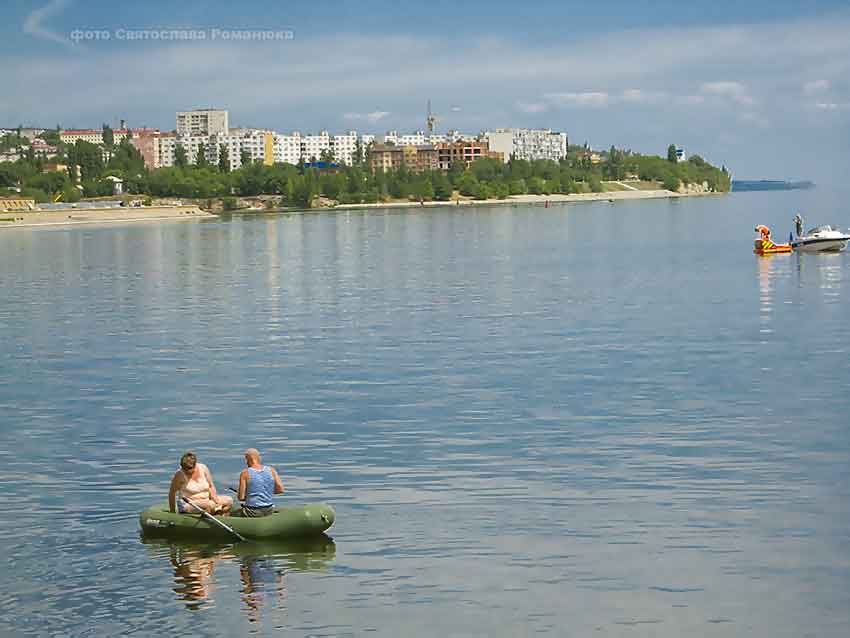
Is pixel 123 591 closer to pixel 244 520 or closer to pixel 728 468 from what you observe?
pixel 244 520

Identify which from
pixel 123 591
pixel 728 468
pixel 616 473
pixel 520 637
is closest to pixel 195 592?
pixel 123 591

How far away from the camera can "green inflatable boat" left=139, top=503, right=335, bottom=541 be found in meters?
21.2

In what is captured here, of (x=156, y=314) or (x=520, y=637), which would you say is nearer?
(x=520, y=637)

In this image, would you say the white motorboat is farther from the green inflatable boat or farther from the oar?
the oar

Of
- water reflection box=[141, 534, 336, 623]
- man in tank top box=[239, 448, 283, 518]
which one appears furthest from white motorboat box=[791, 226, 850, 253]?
man in tank top box=[239, 448, 283, 518]

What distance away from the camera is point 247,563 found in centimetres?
2070

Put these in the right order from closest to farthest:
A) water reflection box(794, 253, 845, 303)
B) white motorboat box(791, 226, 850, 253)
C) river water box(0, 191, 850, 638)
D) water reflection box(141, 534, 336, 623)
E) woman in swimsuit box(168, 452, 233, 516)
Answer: river water box(0, 191, 850, 638) → water reflection box(141, 534, 336, 623) → woman in swimsuit box(168, 452, 233, 516) → water reflection box(794, 253, 845, 303) → white motorboat box(791, 226, 850, 253)

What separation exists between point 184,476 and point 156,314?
39035 mm

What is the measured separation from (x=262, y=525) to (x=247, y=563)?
79 cm

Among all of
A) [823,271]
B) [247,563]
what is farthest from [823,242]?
[247,563]

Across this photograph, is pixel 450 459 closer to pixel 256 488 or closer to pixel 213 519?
pixel 256 488

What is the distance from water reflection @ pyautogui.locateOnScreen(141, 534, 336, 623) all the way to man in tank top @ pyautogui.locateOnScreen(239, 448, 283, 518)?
533 millimetres

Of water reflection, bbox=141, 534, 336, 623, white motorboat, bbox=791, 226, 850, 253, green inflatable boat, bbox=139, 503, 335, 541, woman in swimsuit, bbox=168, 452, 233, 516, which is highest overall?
white motorboat, bbox=791, 226, 850, 253

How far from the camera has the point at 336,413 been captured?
32.9 m
